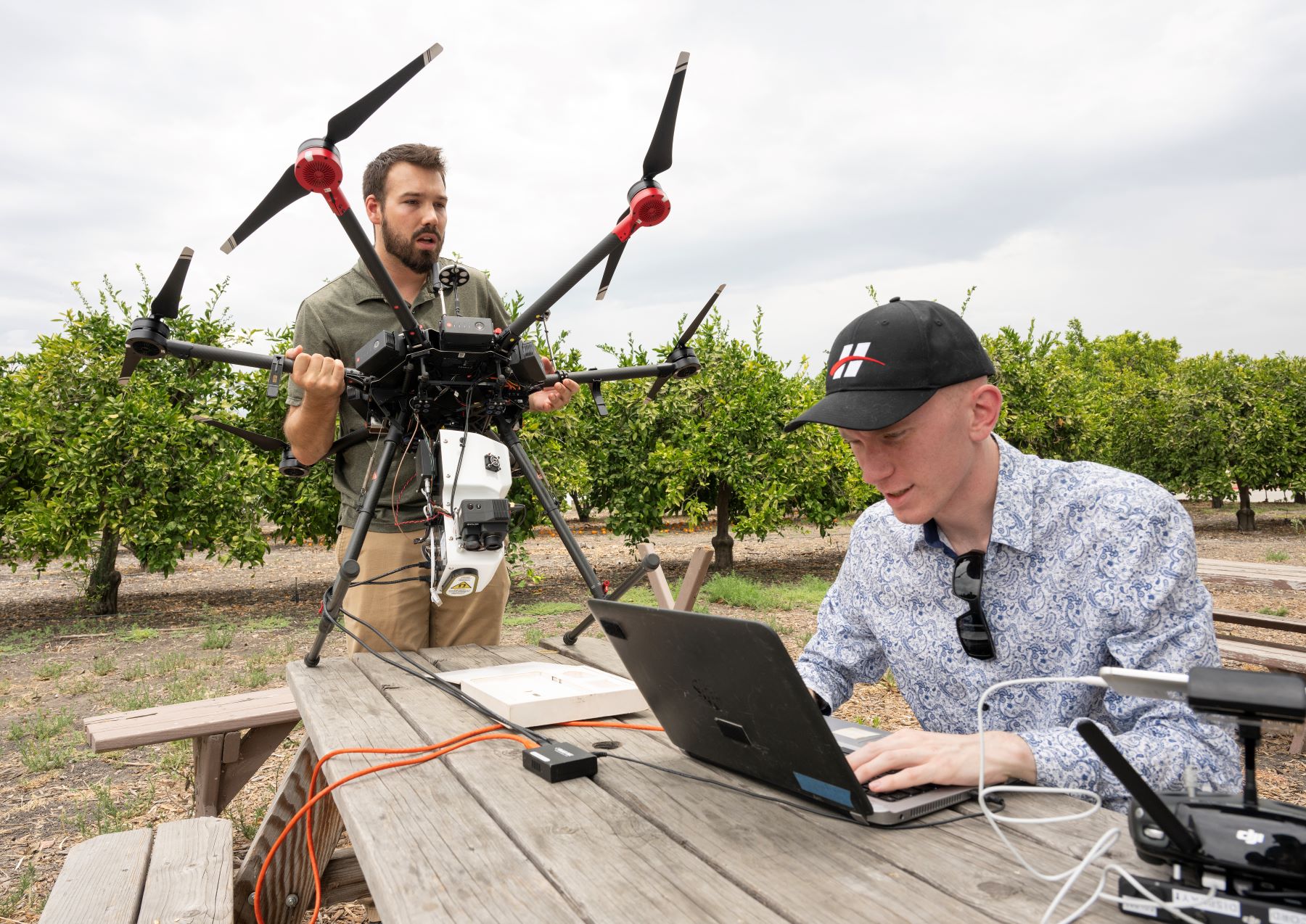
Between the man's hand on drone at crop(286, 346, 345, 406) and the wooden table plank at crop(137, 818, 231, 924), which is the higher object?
the man's hand on drone at crop(286, 346, 345, 406)

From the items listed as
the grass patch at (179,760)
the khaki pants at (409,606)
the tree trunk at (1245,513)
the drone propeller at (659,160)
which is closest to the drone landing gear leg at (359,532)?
the khaki pants at (409,606)

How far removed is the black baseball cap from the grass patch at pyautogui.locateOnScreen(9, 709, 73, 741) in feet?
19.0

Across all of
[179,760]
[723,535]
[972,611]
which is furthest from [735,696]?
[723,535]

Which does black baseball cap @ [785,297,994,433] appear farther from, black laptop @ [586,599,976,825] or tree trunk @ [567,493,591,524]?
tree trunk @ [567,493,591,524]

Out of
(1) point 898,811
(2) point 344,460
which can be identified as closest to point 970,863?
(1) point 898,811

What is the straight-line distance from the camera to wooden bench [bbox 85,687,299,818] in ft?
12.0

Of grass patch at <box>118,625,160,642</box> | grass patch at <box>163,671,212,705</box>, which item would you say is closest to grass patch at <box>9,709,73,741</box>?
grass patch at <box>163,671,212,705</box>

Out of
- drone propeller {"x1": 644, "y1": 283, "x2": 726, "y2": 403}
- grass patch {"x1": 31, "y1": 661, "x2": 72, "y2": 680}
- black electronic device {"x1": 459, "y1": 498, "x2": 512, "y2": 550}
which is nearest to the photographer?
black electronic device {"x1": 459, "y1": 498, "x2": 512, "y2": 550}

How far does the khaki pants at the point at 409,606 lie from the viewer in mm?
3410

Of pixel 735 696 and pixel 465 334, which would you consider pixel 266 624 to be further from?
pixel 735 696

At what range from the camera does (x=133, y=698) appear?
619 centimetres

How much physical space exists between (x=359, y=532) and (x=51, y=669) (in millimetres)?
6311

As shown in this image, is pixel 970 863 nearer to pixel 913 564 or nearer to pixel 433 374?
pixel 913 564

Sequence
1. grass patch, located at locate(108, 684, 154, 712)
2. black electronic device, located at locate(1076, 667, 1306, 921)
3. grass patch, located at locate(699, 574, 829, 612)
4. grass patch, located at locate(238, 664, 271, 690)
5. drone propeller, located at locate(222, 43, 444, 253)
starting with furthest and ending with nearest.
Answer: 1. grass patch, located at locate(699, 574, 829, 612)
2. grass patch, located at locate(238, 664, 271, 690)
3. grass patch, located at locate(108, 684, 154, 712)
4. drone propeller, located at locate(222, 43, 444, 253)
5. black electronic device, located at locate(1076, 667, 1306, 921)
